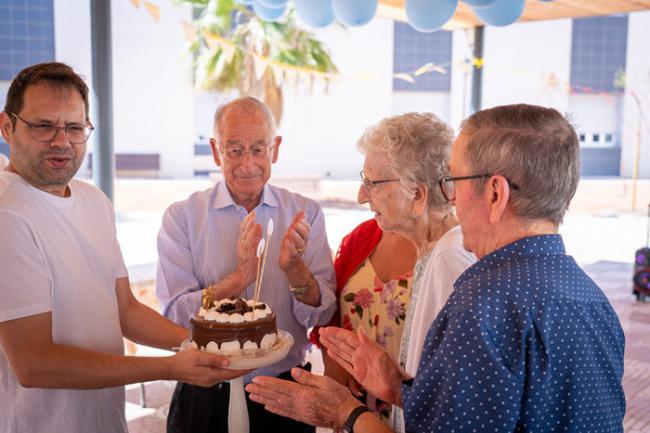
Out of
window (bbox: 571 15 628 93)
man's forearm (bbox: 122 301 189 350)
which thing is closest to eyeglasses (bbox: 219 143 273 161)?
man's forearm (bbox: 122 301 189 350)

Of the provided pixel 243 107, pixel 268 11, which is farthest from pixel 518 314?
pixel 268 11

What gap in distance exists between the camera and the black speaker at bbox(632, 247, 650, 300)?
669cm

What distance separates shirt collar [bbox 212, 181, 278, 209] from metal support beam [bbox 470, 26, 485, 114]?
600 centimetres

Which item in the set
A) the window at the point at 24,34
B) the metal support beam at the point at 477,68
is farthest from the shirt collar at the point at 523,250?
the window at the point at 24,34

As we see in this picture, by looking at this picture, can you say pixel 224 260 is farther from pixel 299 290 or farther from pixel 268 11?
pixel 268 11

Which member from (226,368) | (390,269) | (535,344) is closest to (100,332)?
(226,368)

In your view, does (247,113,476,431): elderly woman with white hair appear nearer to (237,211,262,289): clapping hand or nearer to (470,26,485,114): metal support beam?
(237,211,262,289): clapping hand

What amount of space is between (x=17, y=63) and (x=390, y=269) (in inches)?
780

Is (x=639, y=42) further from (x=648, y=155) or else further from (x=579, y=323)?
(x=579, y=323)

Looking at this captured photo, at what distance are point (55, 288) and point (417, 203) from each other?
0.96 meters

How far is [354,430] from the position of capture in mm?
1328

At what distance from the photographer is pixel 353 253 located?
7.44 feet

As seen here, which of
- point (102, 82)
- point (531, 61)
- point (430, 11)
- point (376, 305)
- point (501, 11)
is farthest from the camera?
point (531, 61)

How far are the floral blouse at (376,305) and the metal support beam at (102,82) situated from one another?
2544mm
